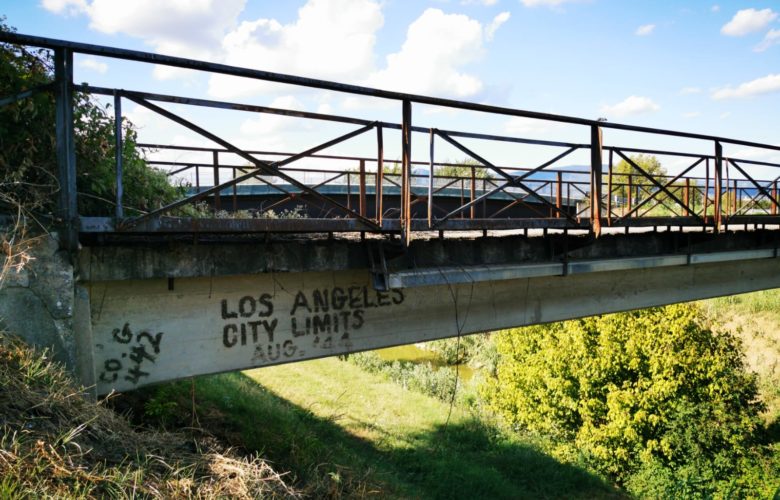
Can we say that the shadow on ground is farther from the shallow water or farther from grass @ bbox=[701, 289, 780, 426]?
grass @ bbox=[701, 289, 780, 426]

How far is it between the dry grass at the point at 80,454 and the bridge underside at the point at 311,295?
653 millimetres

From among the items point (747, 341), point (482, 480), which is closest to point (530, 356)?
point (482, 480)

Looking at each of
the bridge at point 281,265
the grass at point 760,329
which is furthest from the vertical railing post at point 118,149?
the grass at point 760,329

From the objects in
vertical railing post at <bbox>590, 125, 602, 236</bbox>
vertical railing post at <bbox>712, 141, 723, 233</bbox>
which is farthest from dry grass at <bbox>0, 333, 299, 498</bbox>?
vertical railing post at <bbox>712, 141, 723, 233</bbox>

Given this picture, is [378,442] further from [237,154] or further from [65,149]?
[65,149]

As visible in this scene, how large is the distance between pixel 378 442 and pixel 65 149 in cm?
1241

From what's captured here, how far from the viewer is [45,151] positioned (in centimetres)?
471

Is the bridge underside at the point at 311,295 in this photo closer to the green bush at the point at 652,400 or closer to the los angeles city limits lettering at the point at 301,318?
the los angeles city limits lettering at the point at 301,318

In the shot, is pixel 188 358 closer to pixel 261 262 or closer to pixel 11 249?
pixel 261 262

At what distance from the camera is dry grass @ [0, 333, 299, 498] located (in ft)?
11.2

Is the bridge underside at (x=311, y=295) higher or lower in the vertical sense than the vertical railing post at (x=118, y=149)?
lower

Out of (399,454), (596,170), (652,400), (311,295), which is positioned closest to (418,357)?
(652,400)

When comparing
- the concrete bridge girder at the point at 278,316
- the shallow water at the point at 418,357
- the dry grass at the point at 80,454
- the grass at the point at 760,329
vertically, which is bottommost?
the shallow water at the point at 418,357

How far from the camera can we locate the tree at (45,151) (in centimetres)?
445
